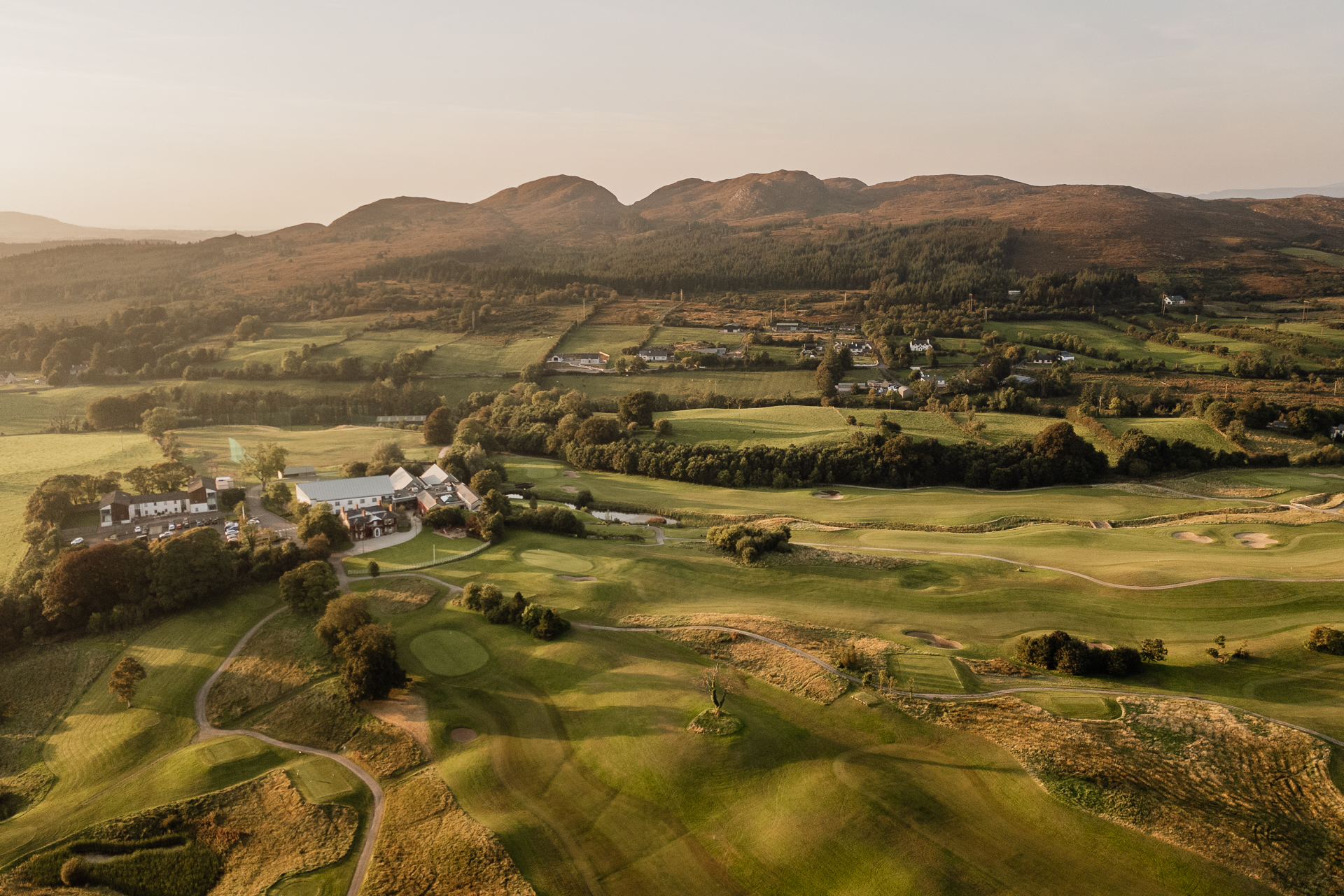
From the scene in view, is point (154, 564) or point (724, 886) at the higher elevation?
point (154, 564)

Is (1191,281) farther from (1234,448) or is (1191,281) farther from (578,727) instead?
(578,727)

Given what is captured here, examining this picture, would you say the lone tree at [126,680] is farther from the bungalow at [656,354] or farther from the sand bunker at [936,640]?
the bungalow at [656,354]

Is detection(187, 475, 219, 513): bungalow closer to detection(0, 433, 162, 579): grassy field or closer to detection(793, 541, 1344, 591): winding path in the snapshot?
detection(0, 433, 162, 579): grassy field

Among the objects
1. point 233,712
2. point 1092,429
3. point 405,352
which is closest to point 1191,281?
point 1092,429

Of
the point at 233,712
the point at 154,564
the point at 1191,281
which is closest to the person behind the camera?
the point at 233,712

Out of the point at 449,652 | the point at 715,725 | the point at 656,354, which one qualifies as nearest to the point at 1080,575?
the point at 715,725

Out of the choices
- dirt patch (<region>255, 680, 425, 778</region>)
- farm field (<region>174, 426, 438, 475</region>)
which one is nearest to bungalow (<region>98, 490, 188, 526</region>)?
farm field (<region>174, 426, 438, 475</region>)
